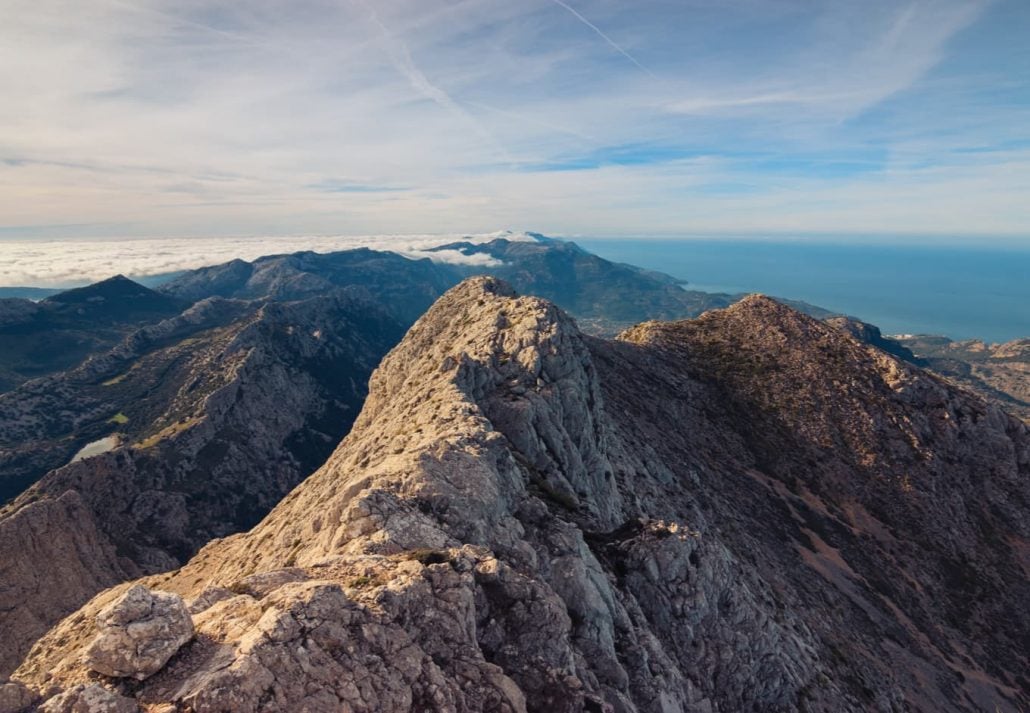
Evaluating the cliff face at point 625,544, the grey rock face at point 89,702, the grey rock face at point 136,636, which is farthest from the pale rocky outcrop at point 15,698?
the grey rock face at point 89,702

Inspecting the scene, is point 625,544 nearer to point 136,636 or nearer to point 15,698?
point 136,636

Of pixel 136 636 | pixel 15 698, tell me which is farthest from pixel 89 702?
pixel 15 698

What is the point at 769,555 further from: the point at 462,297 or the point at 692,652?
the point at 462,297

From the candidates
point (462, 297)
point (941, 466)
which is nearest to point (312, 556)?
point (462, 297)

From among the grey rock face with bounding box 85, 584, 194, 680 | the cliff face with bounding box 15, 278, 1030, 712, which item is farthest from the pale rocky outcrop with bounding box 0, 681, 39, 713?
the grey rock face with bounding box 85, 584, 194, 680

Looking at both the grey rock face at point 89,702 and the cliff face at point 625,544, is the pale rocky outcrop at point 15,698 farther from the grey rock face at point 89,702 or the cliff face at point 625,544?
the grey rock face at point 89,702

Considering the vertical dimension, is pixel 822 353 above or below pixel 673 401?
above

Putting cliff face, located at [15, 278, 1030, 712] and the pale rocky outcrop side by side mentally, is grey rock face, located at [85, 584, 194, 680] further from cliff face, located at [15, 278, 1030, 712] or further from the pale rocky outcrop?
the pale rocky outcrop
